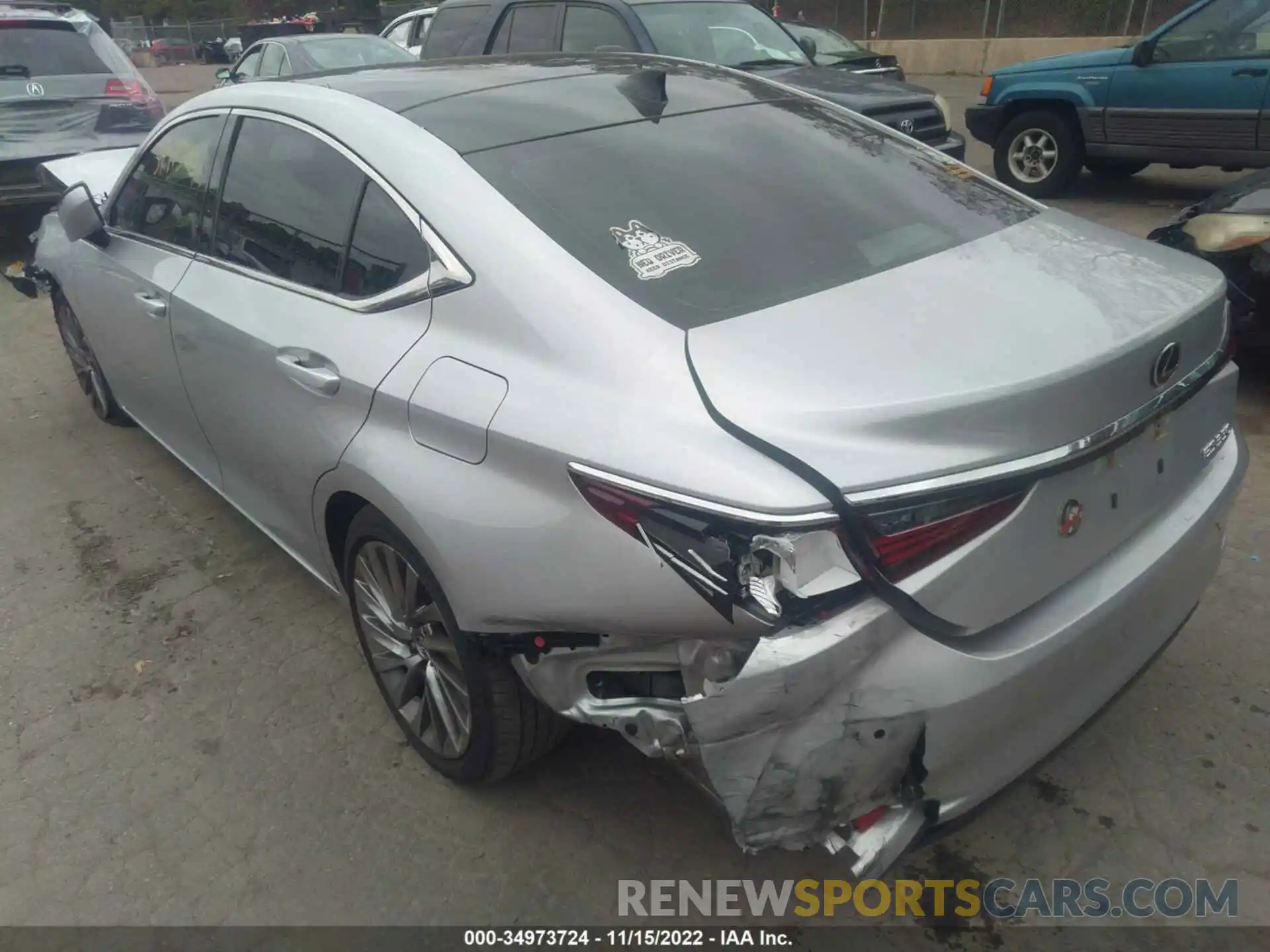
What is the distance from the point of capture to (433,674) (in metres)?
2.55

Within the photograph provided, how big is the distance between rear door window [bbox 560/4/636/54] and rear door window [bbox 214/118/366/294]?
466 cm

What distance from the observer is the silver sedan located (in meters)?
1.70

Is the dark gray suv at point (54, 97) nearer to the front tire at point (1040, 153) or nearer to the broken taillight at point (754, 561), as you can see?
the front tire at point (1040, 153)

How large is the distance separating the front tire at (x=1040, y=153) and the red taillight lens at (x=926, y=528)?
Result: 8.03 m

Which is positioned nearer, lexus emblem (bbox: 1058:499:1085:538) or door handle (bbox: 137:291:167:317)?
lexus emblem (bbox: 1058:499:1085:538)

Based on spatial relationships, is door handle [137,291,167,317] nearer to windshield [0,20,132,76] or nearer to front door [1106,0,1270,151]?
windshield [0,20,132,76]

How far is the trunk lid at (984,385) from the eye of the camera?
1.70 m

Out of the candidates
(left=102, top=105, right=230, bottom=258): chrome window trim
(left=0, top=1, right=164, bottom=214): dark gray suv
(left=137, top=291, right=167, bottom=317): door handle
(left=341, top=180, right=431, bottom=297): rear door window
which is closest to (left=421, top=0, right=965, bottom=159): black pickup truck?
(left=0, top=1, right=164, bottom=214): dark gray suv

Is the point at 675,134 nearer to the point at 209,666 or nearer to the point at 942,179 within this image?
the point at 942,179

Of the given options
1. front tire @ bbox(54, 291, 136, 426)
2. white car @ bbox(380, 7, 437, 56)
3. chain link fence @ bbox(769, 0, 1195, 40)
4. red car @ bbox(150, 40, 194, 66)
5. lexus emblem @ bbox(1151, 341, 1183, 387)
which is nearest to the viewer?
lexus emblem @ bbox(1151, 341, 1183, 387)

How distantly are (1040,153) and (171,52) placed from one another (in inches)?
1653

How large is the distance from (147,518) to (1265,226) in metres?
5.08

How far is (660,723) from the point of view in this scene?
6.27 ft

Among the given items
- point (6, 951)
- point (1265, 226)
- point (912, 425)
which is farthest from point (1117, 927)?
point (1265, 226)
